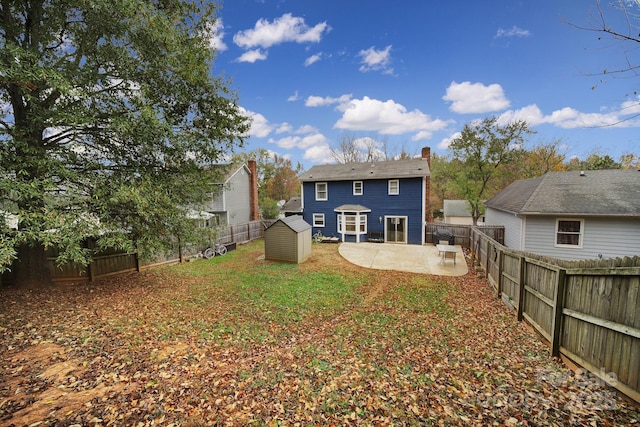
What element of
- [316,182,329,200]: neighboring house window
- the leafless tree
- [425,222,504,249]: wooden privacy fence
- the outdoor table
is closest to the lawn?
the leafless tree

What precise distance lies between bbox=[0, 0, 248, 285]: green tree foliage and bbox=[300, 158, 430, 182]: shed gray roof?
1256cm

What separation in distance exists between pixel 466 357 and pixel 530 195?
12543mm

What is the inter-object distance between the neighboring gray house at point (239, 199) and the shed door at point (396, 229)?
12.1m

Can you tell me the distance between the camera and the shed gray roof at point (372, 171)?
17900 millimetres

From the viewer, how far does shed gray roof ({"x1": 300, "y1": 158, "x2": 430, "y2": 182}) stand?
17900 mm

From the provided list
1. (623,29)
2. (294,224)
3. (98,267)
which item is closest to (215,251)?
(294,224)

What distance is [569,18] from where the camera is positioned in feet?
10.8

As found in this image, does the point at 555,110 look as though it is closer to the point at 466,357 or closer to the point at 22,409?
the point at 466,357

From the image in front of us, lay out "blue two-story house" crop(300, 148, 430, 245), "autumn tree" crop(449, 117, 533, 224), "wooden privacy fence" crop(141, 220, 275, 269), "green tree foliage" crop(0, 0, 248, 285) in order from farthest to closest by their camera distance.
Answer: "autumn tree" crop(449, 117, 533, 224), "blue two-story house" crop(300, 148, 430, 245), "wooden privacy fence" crop(141, 220, 275, 269), "green tree foliage" crop(0, 0, 248, 285)

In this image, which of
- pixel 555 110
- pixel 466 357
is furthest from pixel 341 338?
pixel 555 110

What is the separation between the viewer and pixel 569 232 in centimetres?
1159

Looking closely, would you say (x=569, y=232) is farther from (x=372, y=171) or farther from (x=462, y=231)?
(x=372, y=171)

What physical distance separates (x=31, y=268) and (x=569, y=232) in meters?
20.3

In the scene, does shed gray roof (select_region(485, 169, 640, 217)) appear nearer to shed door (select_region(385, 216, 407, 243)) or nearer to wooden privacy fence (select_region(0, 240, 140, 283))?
shed door (select_region(385, 216, 407, 243))
